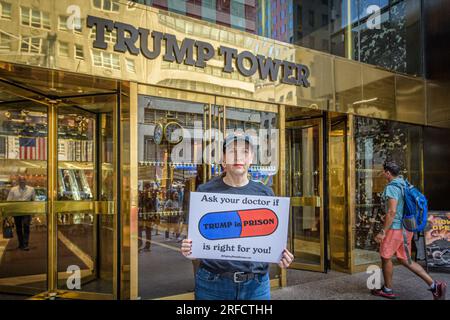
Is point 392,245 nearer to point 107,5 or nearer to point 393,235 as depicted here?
point 393,235

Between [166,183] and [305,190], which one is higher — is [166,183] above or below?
above

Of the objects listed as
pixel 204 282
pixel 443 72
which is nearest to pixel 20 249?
pixel 204 282

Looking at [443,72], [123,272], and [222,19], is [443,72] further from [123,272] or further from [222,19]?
[123,272]

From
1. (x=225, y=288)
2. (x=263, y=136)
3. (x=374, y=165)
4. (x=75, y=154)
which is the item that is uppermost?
(x=263, y=136)

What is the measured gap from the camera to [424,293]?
522 cm

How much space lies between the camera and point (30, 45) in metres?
3.93

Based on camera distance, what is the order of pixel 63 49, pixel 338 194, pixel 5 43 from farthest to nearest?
1. pixel 338 194
2. pixel 63 49
3. pixel 5 43

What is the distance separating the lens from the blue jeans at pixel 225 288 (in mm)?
2566

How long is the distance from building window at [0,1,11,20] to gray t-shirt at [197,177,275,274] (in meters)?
2.82

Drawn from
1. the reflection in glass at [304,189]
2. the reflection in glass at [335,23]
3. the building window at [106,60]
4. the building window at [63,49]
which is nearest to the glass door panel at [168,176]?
the building window at [106,60]

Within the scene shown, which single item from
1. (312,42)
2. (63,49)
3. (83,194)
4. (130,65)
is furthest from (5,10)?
(312,42)

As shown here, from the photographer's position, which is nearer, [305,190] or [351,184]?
[351,184]

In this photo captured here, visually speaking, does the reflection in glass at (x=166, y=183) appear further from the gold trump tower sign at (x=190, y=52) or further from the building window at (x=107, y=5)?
the building window at (x=107, y=5)

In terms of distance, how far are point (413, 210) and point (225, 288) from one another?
3.60m
